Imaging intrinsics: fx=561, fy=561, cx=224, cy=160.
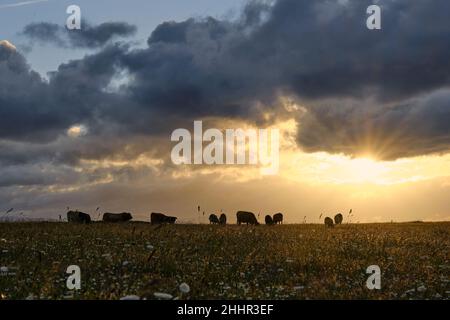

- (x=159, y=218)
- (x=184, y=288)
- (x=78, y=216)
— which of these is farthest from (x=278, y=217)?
(x=184, y=288)

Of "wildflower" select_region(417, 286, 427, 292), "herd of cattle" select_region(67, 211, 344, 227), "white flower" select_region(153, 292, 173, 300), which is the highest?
"herd of cattle" select_region(67, 211, 344, 227)

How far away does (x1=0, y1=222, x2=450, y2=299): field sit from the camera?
1245 centimetres

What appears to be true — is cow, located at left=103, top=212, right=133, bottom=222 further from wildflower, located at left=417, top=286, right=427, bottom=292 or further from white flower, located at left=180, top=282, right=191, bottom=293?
wildflower, located at left=417, top=286, right=427, bottom=292

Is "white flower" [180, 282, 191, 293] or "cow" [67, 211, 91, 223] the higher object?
"cow" [67, 211, 91, 223]

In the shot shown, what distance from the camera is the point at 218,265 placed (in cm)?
1587

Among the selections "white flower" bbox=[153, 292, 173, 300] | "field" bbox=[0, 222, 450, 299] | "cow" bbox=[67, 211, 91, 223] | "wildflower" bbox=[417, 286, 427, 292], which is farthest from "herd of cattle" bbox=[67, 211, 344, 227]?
"white flower" bbox=[153, 292, 173, 300]

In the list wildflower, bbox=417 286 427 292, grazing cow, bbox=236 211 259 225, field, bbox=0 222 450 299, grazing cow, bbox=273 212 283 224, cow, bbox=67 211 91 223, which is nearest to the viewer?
field, bbox=0 222 450 299

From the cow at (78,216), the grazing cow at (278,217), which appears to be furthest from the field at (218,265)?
the grazing cow at (278,217)

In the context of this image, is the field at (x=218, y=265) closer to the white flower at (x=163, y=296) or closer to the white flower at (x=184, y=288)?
the white flower at (x=184, y=288)

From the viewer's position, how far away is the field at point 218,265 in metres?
12.4

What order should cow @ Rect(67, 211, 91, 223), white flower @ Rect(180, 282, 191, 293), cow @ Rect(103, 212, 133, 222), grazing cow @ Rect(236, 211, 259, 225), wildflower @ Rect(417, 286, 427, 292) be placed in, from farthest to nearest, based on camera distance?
grazing cow @ Rect(236, 211, 259, 225) < cow @ Rect(103, 212, 133, 222) < cow @ Rect(67, 211, 91, 223) < wildflower @ Rect(417, 286, 427, 292) < white flower @ Rect(180, 282, 191, 293)

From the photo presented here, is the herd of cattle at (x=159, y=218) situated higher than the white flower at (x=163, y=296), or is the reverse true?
the herd of cattle at (x=159, y=218)

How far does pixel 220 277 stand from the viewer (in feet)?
46.4
